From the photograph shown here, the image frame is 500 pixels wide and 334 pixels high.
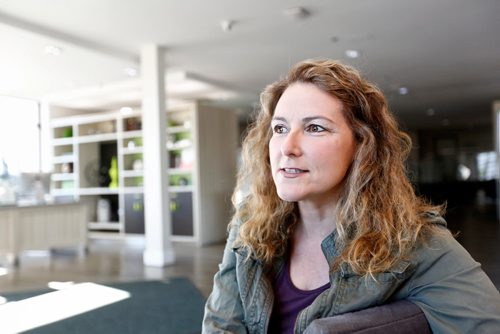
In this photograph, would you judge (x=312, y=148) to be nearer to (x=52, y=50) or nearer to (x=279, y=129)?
(x=279, y=129)

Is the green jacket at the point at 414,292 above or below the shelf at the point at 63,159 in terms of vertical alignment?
below

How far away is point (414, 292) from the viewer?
102 centimetres

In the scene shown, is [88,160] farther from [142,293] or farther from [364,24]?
[364,24]

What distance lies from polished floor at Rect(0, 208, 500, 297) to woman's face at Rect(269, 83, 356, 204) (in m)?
3.49

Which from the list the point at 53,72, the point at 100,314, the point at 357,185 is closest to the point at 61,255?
the point at 53,72

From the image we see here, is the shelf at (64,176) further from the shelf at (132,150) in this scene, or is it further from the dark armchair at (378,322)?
the dark armchair at (378,322)

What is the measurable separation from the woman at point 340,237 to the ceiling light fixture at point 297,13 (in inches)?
Answer: 142

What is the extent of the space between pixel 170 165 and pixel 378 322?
310 inches

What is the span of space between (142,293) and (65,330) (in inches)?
43.7

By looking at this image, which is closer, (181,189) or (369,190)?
(369,190)

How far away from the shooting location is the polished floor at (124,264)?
16.6ft

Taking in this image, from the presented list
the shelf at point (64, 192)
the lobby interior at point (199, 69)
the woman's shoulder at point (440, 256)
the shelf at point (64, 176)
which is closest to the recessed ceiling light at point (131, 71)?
the lobby interior at point (199, 69)

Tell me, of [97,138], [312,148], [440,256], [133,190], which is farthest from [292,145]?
[97,138]

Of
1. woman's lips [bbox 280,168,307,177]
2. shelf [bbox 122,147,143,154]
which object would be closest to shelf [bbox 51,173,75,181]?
shelf [bbox 122,147,143,154]
